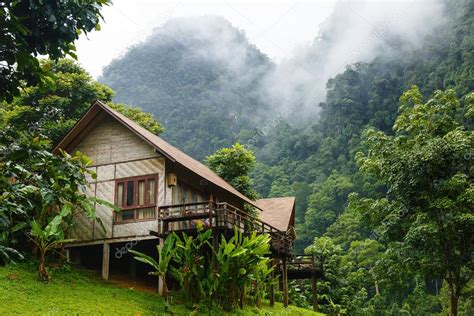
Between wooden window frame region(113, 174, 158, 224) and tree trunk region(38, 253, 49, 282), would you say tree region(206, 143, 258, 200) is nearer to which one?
wooden window frame region(113, 174, 158, 224)

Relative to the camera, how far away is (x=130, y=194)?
18.9 metres

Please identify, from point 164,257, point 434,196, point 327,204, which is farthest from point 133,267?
point 327,204

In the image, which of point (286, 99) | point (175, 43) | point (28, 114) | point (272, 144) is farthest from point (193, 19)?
point (28, 114)

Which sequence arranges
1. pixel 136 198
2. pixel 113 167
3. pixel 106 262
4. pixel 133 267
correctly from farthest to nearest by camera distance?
pixel 133 267, pixel 113 167, pixel 136 198, pixel 106 262

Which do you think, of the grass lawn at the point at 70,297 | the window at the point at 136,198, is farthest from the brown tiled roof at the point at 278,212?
the window at the point at 136,198

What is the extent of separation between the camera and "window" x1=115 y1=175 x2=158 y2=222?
1850 cm

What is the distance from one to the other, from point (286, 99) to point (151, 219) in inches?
3347

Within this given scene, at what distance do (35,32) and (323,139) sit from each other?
62337 mm

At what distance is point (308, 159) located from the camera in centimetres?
6575

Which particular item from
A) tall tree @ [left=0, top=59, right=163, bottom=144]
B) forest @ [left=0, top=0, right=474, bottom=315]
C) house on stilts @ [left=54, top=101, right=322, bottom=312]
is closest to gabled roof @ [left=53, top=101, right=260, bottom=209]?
house on stilts @ [left=54, top=101, right=322, bottom=312]

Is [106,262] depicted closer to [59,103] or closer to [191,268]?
[191,268]

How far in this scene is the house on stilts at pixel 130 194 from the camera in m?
18.2

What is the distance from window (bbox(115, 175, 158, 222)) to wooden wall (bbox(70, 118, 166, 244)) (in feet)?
0.60

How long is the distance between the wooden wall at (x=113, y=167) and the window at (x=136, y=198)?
0.18 meters
